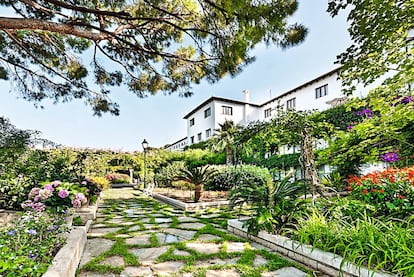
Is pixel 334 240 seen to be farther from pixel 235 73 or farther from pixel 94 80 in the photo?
pixel 94 80

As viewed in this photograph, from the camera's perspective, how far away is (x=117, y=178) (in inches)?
637

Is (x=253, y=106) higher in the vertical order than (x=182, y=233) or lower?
higher

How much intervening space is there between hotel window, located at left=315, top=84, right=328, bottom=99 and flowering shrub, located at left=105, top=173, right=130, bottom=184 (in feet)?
46.3

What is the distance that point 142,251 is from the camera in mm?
3268

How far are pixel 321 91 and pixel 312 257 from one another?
15.7 meters

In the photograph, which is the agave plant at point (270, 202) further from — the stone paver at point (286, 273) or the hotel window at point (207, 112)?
the hotel window at point (207, 112)

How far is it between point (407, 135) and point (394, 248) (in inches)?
130

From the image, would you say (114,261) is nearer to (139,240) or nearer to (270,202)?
(139,240)

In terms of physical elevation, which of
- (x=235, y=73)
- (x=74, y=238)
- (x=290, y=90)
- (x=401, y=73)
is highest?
(x=290, y=90)

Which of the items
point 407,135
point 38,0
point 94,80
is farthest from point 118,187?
point 407,135

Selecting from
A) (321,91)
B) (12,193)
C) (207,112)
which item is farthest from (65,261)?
(207,112)

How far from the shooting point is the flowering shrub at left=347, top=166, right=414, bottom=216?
3.68 metres

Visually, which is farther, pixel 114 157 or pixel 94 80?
pixel 114 157

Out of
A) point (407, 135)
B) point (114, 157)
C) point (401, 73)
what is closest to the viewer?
point (401, 73)
